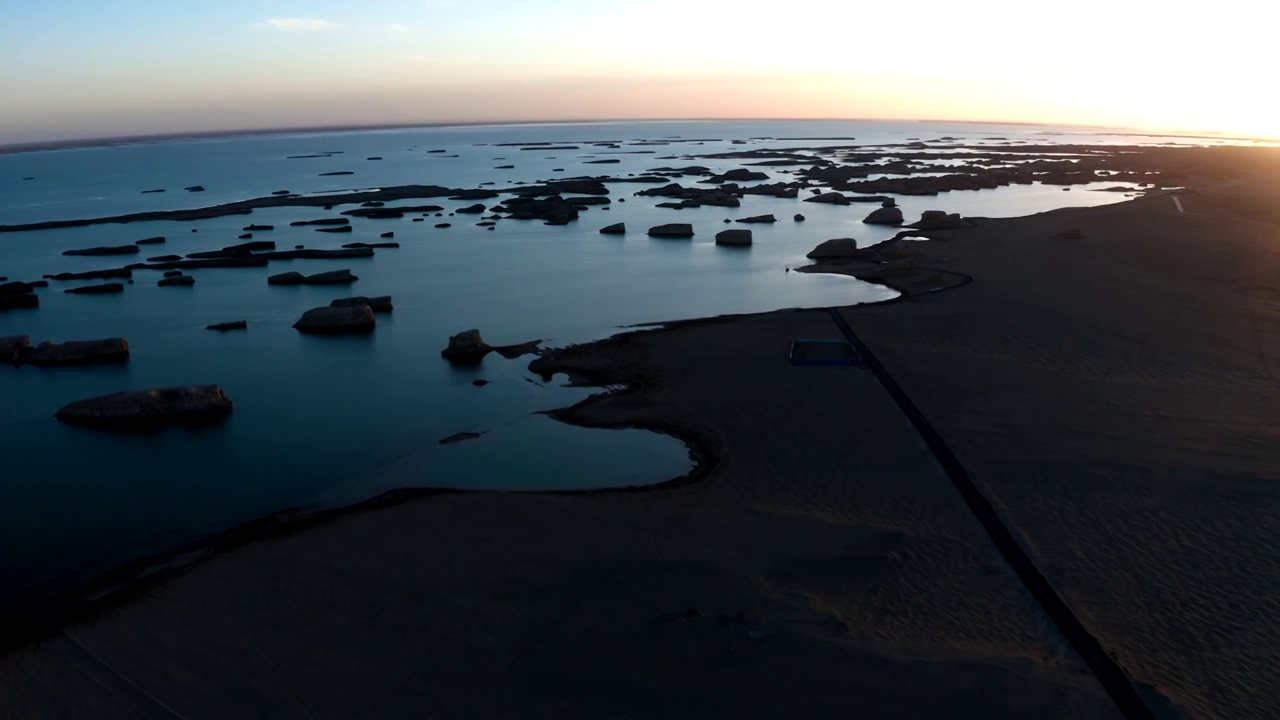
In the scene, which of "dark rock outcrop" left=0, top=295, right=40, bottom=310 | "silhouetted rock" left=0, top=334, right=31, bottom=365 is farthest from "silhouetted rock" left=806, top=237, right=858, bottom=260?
"dark rock outcrop" left=0, top=295, right=40, bottom=310

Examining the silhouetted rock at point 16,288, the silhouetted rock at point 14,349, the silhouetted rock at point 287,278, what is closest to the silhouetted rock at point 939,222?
the silhouetted rock at point 287,278

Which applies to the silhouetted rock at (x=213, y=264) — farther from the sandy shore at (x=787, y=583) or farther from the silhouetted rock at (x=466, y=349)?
the sandy shore at (x=787, y=583)

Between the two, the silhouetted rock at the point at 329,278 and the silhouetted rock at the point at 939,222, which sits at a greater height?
the silhouetted rock at the point at 939,222

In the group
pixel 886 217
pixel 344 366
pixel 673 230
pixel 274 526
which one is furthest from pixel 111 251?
pixel 886 217

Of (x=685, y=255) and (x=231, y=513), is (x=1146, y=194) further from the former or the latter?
(x=231, y=513)

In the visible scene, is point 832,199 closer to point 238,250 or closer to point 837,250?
point 837,250

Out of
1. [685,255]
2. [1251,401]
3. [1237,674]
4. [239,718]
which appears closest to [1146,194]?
[685,255]
